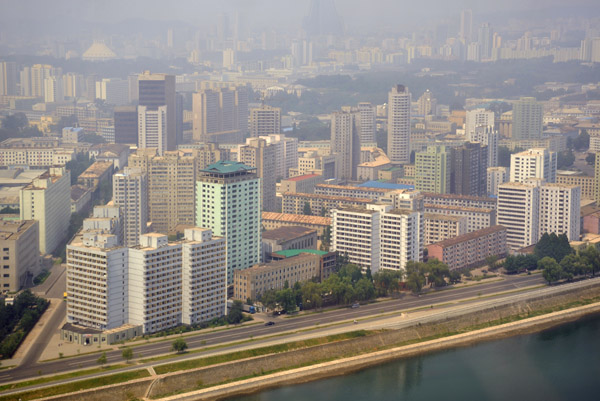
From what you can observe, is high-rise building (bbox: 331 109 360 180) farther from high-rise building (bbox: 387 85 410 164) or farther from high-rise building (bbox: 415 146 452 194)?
high-rise building (bbox: 415 146 452 194)

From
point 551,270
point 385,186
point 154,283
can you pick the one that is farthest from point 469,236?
point 154,283

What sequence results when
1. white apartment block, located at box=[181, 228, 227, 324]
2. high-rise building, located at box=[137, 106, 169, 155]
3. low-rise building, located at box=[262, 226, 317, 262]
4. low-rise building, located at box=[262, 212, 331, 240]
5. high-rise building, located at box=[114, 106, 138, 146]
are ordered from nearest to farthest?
white apartment block, located at box=[181, 228, 227, 324], low-rise building, located at box=[262, 226, 317, 262], low-rise building, located at box=[262, 212, 331, 240], high-rise building, located at box=[137, 106, 169, 155], high-rise building, located at box=[114, 106, 138, 146]

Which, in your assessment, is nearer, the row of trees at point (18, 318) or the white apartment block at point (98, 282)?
the row of trees at point (18, 318)

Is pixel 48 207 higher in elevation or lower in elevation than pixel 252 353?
higher

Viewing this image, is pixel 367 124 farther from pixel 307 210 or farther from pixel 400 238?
pixel 400 238

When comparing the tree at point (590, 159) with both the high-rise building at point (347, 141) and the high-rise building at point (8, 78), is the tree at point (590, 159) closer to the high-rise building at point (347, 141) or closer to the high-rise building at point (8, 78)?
the high-rise building at point (347, 141)

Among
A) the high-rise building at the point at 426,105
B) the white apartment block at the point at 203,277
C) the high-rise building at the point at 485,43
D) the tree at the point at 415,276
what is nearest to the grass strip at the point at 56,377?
the white apartment block at the point at 203,277

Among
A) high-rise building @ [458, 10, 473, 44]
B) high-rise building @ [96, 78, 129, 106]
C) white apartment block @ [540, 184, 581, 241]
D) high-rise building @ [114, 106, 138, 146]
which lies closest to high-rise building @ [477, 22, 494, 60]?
high-rise building @ [458, 10, 473, 44]
